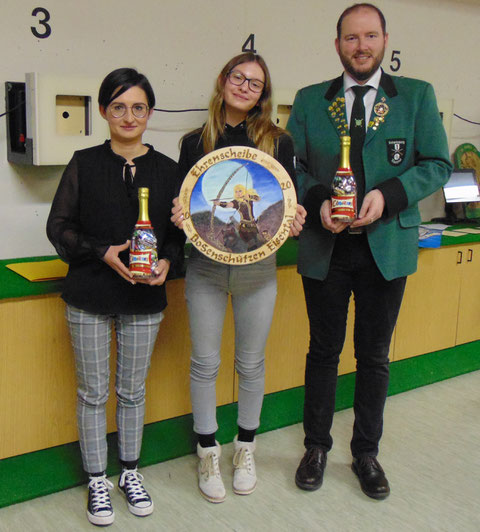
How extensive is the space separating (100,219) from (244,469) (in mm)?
1002

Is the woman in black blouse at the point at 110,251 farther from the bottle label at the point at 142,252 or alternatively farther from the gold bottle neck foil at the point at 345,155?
the gold bottle neck foil at the point at 345,155

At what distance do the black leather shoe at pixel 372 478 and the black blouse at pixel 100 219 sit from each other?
3.12 ft

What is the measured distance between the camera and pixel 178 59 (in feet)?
9.11

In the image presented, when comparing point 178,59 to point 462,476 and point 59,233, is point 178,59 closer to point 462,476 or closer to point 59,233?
point 59,233

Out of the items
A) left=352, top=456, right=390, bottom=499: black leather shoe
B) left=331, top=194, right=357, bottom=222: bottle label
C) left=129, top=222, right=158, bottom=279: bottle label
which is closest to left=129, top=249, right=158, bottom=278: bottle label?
left=129, top=222, right=158, bottom=279: bottle label

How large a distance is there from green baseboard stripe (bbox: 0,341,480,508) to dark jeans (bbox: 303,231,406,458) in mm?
431

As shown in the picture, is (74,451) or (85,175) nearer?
(85,175)

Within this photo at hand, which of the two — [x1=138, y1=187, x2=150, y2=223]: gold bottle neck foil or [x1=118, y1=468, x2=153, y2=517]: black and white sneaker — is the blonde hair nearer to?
[x1=138, y1=187, x2=150, y2=223]: gold bottle neck foil

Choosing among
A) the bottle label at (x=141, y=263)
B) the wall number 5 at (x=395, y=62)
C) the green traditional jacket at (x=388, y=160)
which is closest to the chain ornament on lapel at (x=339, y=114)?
the green traditional jacket at (x=388, y=160)

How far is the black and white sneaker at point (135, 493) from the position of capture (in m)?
2.12

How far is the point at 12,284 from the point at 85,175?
0.48 m

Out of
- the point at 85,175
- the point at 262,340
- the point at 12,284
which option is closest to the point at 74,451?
the point at 12,284

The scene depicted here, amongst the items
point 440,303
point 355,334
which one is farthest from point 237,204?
point 440,303

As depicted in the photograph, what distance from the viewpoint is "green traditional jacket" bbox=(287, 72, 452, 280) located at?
2045 mm
